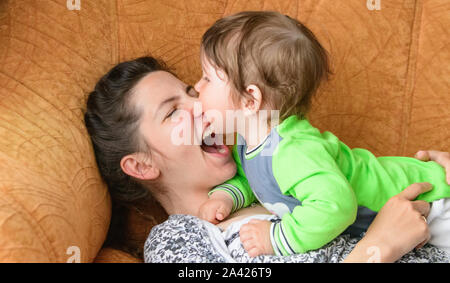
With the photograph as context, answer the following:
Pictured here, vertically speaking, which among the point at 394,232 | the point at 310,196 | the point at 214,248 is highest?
the point at 310,196

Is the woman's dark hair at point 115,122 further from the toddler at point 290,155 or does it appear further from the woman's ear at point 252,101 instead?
the woman's ear at point 252,101

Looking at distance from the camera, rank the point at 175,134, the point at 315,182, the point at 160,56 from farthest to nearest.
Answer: the point at 160,56, the point at 175,134, the point at 315,182

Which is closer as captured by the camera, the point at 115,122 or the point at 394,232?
the point at 394,232

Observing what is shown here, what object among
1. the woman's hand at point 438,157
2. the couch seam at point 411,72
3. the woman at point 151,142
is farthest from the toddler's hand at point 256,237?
the couch seam at point 411,72

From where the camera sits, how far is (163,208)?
6.03ft

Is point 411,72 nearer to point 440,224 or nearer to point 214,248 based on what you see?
point 440,224

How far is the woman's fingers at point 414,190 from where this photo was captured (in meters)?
1.45

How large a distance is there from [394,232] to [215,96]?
22.9 inches

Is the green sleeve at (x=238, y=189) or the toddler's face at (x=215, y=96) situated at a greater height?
the toddler's face at (x=215, y=96)

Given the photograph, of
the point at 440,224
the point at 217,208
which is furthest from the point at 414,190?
the point at 217,208

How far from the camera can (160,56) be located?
1871mm

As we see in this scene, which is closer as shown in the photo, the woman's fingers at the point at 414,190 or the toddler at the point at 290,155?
the toddler at the point at 290,155

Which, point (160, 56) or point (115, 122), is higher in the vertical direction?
point (160, 56)
